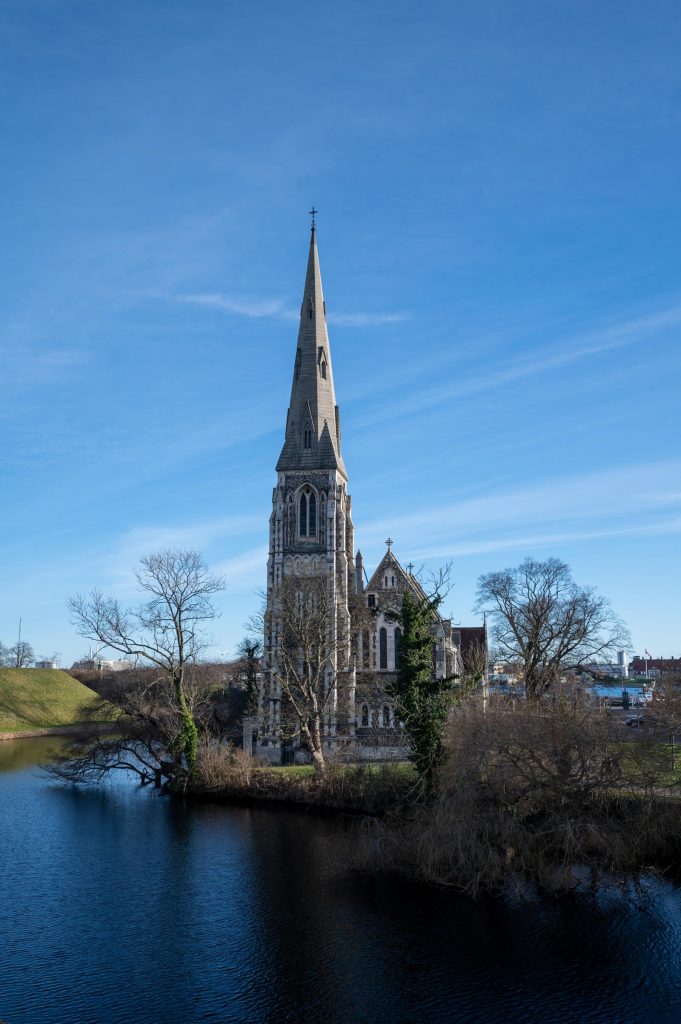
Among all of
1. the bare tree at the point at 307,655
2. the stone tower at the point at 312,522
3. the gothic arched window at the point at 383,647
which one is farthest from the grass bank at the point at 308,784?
the gothic arched window at the point at 383,647

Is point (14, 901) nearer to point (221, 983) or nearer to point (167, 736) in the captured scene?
point (221, 983)

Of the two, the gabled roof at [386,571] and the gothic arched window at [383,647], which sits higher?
the gabled roof at [386,571]

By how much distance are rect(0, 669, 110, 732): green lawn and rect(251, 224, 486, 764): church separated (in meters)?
31.0

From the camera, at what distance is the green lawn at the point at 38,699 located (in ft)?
261

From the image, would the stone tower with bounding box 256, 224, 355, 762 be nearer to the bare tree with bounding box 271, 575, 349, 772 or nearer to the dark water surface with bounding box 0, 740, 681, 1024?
the bare tree with bounding box 271, 575, 349, 772

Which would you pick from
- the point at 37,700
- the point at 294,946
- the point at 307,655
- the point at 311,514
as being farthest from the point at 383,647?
the point at 37,700

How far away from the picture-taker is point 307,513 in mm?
56844

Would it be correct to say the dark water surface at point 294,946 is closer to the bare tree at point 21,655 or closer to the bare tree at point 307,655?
the bare tree at point 307,655

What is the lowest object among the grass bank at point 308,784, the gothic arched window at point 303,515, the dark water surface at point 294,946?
the dark water surface at point 294,946

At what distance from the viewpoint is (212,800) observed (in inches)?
1628

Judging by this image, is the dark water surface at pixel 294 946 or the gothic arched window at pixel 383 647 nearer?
the dark water surface at pixel 294 946

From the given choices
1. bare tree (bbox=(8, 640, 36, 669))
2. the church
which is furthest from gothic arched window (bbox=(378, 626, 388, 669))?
bare tree (bbox=(8, 640, 36, 669))

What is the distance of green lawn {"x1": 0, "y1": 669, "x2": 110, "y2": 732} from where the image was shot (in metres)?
79.6

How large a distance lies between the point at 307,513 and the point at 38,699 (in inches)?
1803
